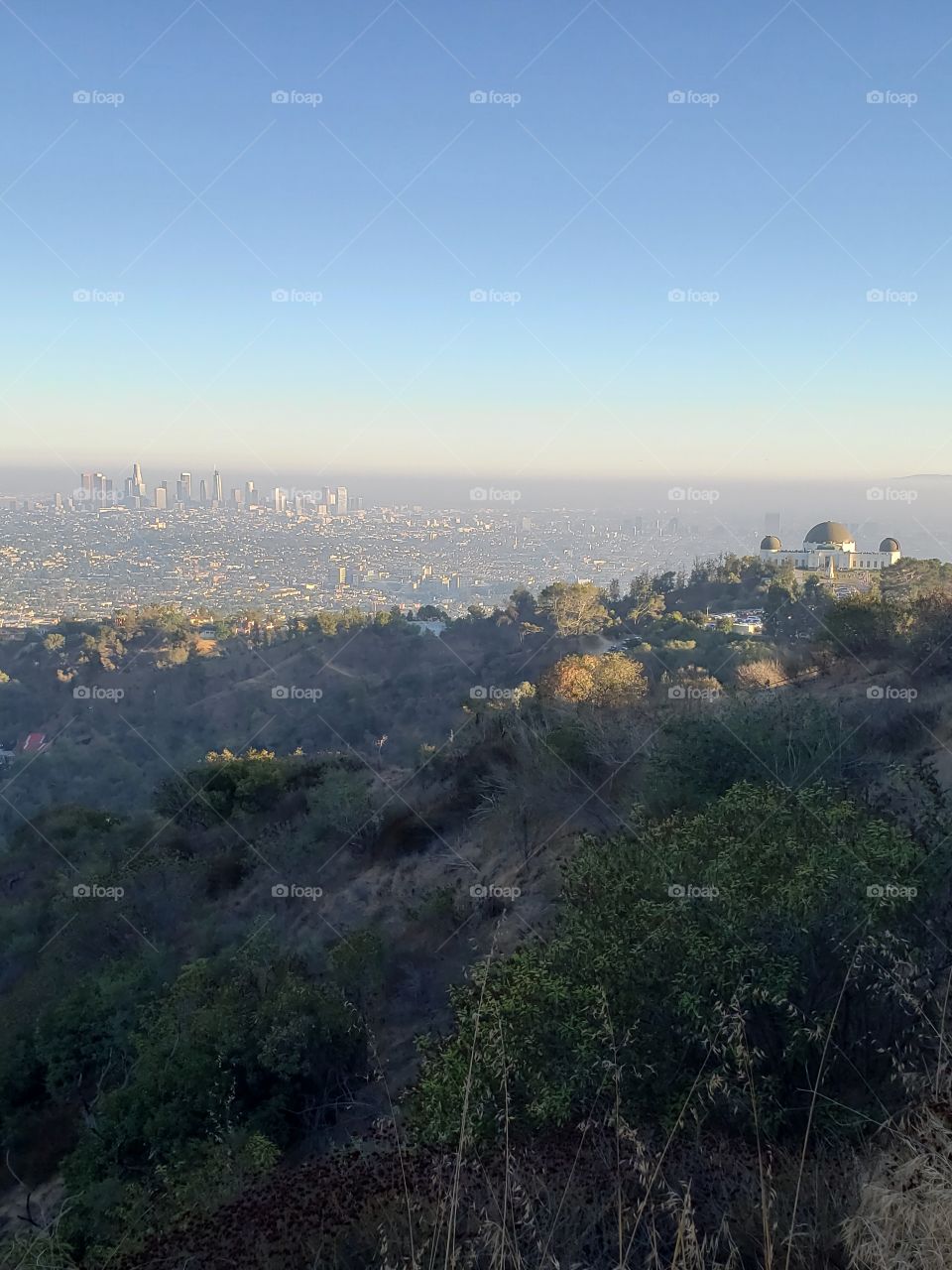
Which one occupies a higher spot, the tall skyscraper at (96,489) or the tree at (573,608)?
the tall skyscraper at (96,489)

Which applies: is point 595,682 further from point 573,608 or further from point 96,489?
point 96,489

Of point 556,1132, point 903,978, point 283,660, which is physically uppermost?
point 903,978

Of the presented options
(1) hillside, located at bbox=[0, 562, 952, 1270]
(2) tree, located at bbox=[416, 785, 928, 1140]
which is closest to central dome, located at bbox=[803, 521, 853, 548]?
(1) hillside, located at bbox=[0, 562, 952, 1270]

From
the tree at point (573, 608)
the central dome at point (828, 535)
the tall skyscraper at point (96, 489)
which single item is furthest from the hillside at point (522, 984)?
the tall skyscraper at point (96, 489)

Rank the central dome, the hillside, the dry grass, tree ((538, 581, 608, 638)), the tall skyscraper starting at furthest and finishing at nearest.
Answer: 1. the tall skyscraper
2. the central dome
3. tree ((538, 581, 608, 638))
4. the hillside
5. the dry grass

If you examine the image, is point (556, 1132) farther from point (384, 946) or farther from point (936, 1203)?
point (384, 946)

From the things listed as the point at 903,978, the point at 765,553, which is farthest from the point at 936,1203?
the point at 765,553

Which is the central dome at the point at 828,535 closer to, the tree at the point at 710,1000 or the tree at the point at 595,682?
the tree at the point at 595,682

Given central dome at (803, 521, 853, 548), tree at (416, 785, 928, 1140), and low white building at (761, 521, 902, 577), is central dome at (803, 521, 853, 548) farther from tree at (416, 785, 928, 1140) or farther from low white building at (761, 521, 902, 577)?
tree at (416, 785, 928, 1140)
